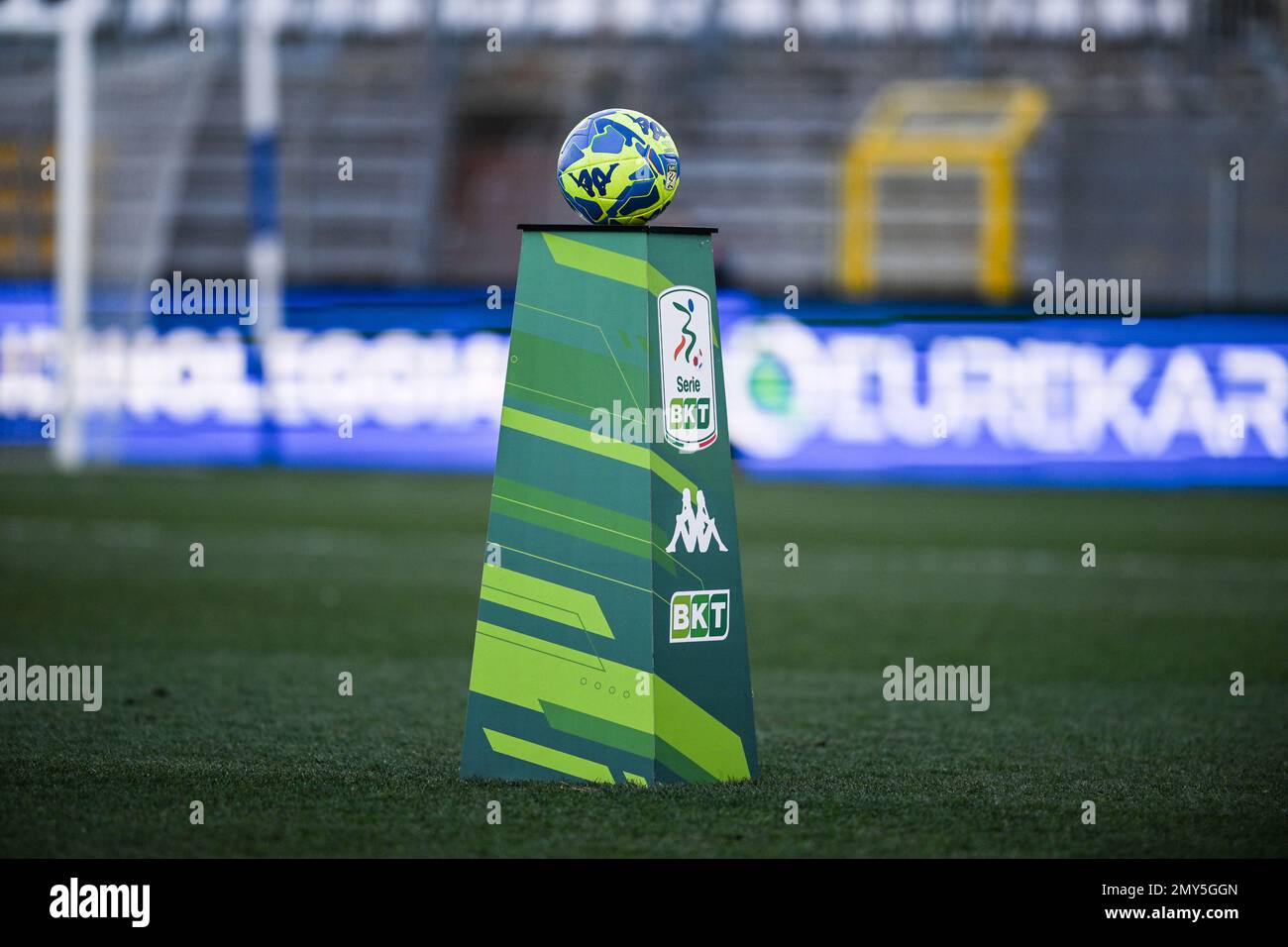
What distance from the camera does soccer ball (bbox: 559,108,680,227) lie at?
496 centimetres

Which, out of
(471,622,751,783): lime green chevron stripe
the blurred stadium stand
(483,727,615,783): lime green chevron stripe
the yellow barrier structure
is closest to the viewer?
(471,622,751,783): lime green chevron stripe

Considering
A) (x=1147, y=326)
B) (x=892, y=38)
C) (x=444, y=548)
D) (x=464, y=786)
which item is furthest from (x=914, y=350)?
(x=464, y=786)

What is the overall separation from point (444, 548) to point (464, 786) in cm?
647

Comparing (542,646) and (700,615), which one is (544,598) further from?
(700,615)

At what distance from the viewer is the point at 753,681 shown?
24.0ft

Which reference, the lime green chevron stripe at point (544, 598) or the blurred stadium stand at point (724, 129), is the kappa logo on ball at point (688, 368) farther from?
the blurred stadium stand at point (724, 129)

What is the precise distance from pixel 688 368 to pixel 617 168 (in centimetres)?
57

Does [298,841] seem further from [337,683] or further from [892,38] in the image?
[892,38]

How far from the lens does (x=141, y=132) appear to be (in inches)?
752

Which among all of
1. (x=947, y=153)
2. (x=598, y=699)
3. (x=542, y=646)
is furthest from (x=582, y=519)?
(x=947, y=153)

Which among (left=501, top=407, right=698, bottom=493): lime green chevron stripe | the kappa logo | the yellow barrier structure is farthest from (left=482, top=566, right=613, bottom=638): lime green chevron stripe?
the yellow barrier structure

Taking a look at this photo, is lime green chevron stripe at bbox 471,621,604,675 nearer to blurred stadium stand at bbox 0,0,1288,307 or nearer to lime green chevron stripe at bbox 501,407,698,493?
lime green chevron stripe at bbox 501,407,698,493

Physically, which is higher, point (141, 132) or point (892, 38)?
point (892, 38)
